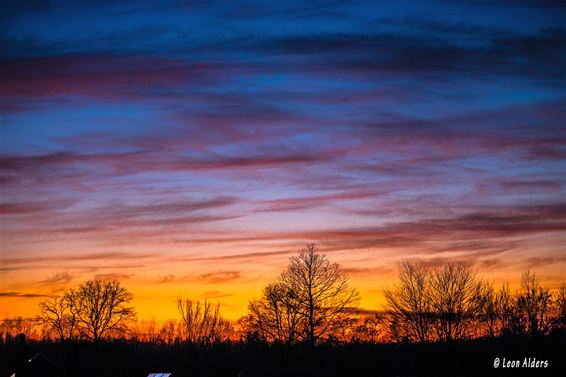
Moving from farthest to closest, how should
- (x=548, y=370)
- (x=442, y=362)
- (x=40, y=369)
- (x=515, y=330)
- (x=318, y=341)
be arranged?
1. (x=515, y=330)
2. (x=318, y=341)
3. (x=442, y=362)
4. (x=548, y=370)
5. (x=40, y=369)

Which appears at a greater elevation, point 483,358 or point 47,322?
point 47,322

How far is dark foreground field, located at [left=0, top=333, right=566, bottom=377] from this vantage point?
85.8 m

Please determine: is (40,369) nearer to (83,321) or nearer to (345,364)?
(345,364)

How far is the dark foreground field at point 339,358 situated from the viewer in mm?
85750

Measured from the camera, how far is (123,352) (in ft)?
338

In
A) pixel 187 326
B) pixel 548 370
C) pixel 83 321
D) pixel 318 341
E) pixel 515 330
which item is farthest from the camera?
pixel 187 326

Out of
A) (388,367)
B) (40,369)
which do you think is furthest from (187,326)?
(40,369)

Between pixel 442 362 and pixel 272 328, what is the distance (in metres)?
22.8

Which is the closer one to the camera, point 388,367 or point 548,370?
point 548,370

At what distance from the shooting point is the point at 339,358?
310ft

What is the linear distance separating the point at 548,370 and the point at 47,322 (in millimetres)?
71700

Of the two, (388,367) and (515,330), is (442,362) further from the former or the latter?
(515,330)

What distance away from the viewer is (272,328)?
100 m

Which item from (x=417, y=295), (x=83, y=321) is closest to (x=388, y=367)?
(x=417, y=295)
